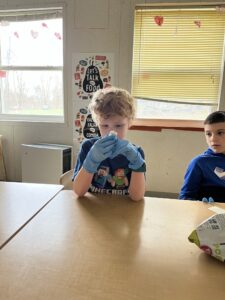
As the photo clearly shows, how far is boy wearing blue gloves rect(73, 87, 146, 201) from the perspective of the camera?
Answer: 2.86ft

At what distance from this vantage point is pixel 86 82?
2.39 metres

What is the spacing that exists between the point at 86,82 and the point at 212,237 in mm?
2069

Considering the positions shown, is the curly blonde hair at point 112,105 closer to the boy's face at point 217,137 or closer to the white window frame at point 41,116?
the boy's face at point 217,137

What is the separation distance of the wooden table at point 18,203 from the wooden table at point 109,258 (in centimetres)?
3

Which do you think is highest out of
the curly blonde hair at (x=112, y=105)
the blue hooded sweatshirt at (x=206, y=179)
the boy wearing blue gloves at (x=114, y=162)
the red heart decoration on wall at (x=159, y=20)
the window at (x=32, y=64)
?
the red heart decoration on wall at (x=159, y=20)

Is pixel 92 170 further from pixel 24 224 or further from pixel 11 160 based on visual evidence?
pixel 11 160

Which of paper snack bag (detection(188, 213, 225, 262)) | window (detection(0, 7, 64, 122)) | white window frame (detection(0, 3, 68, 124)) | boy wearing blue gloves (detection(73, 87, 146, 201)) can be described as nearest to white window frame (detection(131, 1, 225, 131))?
white window frame (detection(0, 3, 68, 124))

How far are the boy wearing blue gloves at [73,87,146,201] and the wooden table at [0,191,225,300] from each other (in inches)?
4.5

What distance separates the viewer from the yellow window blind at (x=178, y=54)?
7.07 feet

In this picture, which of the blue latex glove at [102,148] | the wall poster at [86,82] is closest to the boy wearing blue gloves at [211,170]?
the blue latex glove at [102,148]

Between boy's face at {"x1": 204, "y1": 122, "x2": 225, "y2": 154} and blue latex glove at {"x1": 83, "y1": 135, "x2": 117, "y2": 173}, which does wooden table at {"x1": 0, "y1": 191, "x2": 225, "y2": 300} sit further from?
boy's face at {"x1": 204, "y1": 122, "x2": 225, "y2": 154}

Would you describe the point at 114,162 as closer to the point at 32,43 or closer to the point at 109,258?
the point at 109,258

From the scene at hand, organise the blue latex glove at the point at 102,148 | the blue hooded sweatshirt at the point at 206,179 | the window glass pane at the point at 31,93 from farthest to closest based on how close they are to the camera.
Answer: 1. the window glass pane at the point at 31,93
2. the blue hooded sweatshirt at the point at 206,179
3. the blue latex glove at the point at 102,148

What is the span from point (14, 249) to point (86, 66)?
6.74ft
